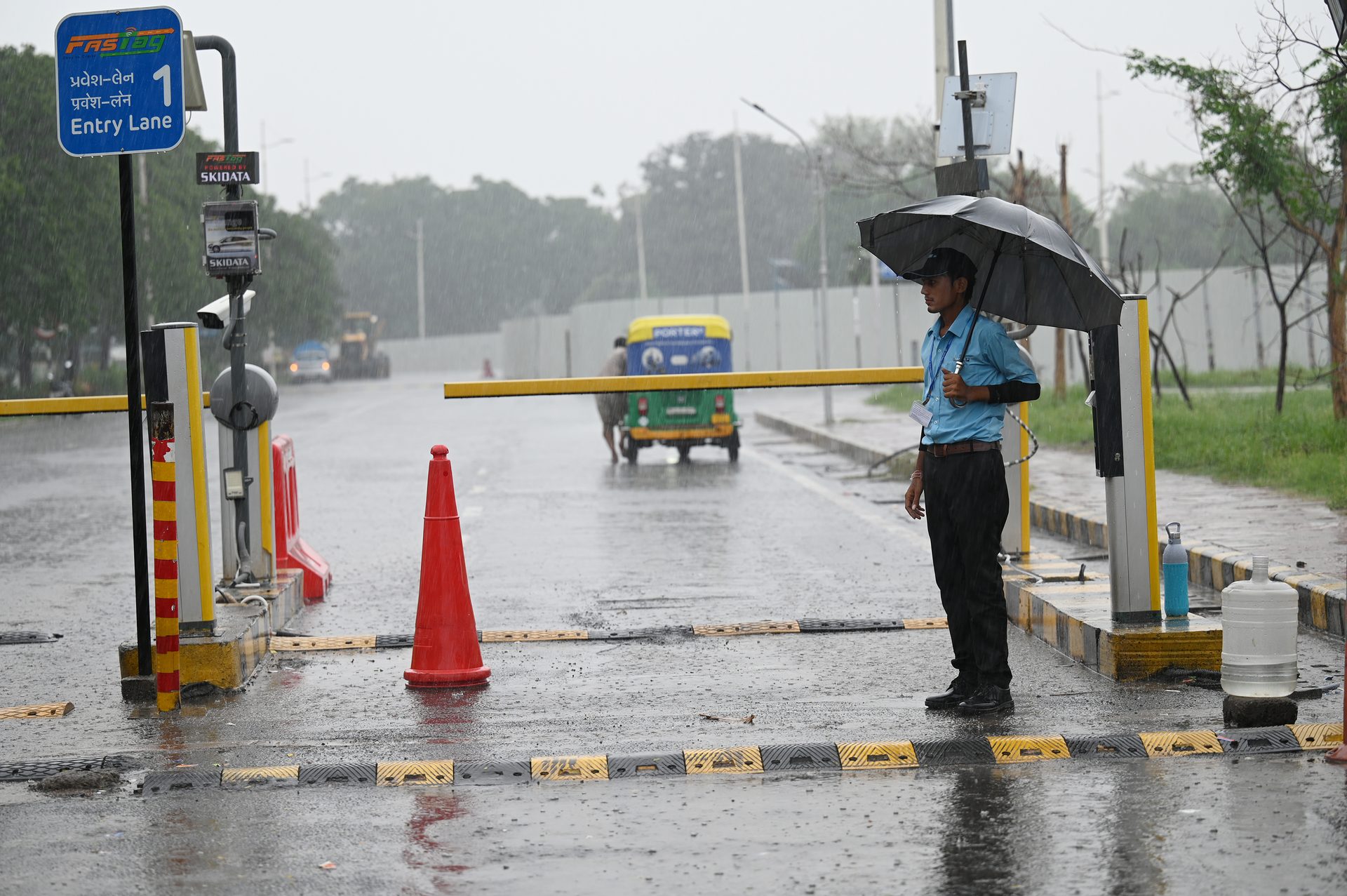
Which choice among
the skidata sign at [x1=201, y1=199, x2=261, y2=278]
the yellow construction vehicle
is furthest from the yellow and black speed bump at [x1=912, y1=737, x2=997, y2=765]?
the yellow construction vehicle

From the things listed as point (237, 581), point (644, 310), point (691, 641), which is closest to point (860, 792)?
point (691, 641)

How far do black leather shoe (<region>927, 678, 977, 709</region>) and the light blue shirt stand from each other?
36.1 inches

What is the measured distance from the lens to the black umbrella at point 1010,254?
651 centimetres

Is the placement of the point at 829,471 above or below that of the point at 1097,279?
below

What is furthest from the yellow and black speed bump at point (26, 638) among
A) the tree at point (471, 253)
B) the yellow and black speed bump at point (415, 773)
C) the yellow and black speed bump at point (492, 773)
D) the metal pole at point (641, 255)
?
the tree at point (471, 253)

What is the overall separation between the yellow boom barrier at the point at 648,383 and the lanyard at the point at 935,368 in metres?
1.78

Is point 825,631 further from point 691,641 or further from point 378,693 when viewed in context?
point 378,693

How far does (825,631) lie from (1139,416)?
6.56 feet

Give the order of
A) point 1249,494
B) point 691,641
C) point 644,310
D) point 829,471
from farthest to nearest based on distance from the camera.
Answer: point 644,310 < point 829,471 < point 1249,494 < point 691,641

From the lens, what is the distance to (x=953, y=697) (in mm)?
6500

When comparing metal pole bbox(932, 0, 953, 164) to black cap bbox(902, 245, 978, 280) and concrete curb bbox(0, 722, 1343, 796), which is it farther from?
concrete curb bbox(0, 722, 1343, 796)

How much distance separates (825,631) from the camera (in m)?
8.38

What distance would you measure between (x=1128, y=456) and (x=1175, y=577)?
0.53m

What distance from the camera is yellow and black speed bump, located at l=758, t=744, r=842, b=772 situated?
5617 mm
